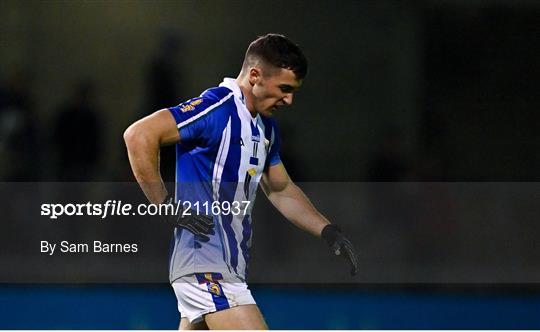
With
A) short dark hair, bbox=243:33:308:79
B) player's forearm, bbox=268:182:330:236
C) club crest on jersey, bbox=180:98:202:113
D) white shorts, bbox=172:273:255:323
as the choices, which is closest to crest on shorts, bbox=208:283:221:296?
white shorts, bbox=172:273:255:323

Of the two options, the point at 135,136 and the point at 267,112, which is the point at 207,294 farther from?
the point at 267,112

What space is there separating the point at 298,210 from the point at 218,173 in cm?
49

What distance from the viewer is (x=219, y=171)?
4.08 metres

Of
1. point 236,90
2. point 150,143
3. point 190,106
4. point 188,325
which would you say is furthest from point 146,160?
point 188,325

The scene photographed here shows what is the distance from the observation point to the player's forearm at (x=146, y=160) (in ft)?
13.0

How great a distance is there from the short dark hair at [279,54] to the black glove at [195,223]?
73 cm

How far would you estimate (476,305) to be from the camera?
6.22m

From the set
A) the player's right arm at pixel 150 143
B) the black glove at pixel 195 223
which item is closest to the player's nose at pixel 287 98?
the player's right arm at pixel 150 143

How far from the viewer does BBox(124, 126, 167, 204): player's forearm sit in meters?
3.95

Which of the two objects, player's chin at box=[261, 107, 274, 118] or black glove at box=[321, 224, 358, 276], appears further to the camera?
black glove at box=[321, 224, 358, 276]

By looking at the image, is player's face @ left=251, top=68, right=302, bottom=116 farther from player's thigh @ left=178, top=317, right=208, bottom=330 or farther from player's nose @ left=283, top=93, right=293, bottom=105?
player's thigh @ left=178, top=317, right=208, bottom=330

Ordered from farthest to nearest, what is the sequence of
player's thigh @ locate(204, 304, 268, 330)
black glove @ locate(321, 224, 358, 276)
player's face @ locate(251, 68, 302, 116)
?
black glove @ locate(321, 224, 358, 276)
player's face @ locate(251, 68, 302, 116)
player's thigh @ locate(204, 304, 268, 330)

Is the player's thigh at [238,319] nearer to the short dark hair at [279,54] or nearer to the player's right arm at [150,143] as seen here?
the player's right arm at [150,143]

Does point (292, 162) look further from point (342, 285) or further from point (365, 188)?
point (342, 285)
